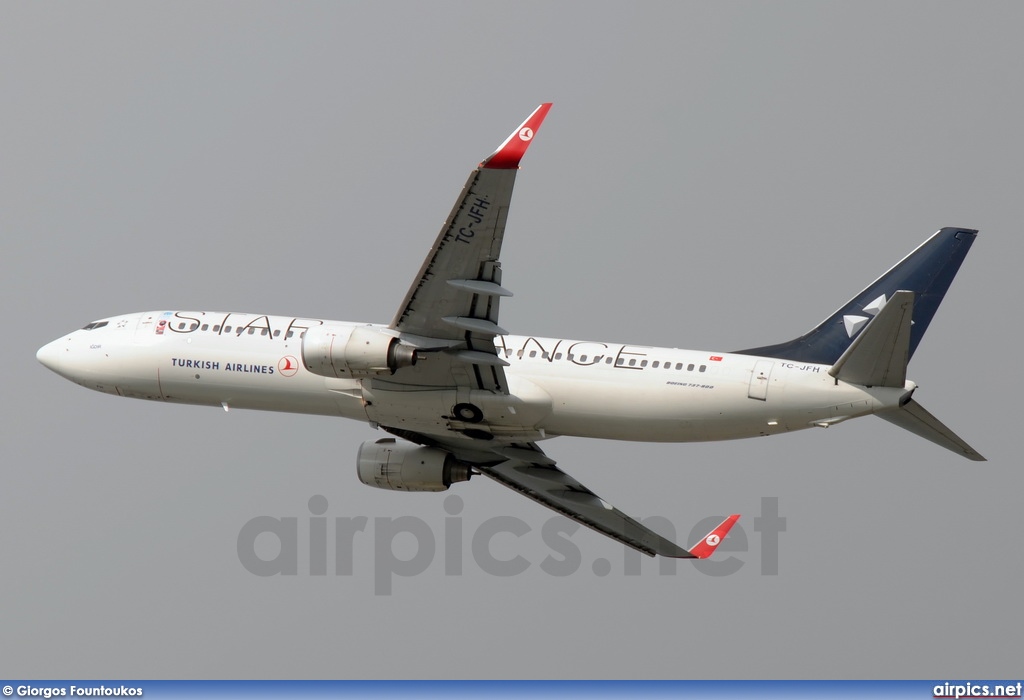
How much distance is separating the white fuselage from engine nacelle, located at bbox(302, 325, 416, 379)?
104 inches

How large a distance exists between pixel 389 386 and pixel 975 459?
17.9 metres

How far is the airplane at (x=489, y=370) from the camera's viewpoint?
4169 cm

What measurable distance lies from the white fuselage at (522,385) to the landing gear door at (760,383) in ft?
0.10

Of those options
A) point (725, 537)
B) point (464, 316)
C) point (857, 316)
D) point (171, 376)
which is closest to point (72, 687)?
point (171, 376)

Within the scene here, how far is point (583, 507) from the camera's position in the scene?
174ft

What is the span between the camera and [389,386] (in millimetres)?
46375

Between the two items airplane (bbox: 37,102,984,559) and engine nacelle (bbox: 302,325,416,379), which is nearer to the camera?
airplane (bbox: 37,102,984,559)

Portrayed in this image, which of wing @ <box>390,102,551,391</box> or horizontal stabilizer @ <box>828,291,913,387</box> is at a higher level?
wing @ <box>390,102,551,391</box>

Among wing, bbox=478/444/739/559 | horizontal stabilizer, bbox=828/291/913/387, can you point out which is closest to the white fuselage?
horizontal stabilizer, bbox=828/291/913/387

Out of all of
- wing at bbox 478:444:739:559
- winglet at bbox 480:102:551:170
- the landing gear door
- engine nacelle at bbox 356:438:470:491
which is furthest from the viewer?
wing at bbox 478:444:739:559

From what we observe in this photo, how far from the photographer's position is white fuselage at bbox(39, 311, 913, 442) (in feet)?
145

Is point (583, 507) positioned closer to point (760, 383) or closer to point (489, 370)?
point (489, 370)

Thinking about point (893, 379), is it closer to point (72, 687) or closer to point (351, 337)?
point (351, 337)

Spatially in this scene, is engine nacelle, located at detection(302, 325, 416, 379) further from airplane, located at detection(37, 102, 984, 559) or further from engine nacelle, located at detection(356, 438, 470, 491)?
engine nacelle, located at detection(356, 438, 470, 491)
